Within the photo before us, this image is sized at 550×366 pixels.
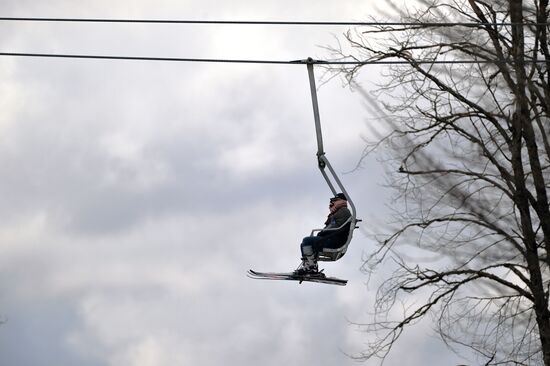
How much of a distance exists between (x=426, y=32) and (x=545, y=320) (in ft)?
17.4

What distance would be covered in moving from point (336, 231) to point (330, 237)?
0.20m

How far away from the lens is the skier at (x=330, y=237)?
1734 cm

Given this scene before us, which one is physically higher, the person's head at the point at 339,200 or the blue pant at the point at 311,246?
the person's head at the point at 339,200

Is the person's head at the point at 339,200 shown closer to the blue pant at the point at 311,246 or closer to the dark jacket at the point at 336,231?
the dark jacket at the point at 336,231

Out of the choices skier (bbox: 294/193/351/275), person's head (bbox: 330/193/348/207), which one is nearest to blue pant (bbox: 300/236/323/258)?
skier (bbox: 294/193/351/275)

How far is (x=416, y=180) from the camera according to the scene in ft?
64.7

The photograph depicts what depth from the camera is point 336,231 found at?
1752cm

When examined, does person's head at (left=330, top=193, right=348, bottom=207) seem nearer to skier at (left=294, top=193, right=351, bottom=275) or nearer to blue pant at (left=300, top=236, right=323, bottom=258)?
skier at (left=294, top=193, right=351, bottom=275)

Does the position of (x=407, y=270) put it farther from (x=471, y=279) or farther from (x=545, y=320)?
(x=545, y=320)

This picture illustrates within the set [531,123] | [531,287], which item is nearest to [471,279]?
[531,287]

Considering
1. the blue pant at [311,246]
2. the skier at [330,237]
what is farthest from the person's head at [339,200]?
the blue pant at [311,246]

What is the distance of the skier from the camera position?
1734 cm

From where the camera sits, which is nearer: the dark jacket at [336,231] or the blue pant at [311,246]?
the dark jacket at [336,231]

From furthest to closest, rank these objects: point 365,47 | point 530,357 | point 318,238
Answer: point 365,47
point 530,357
point 318,238
